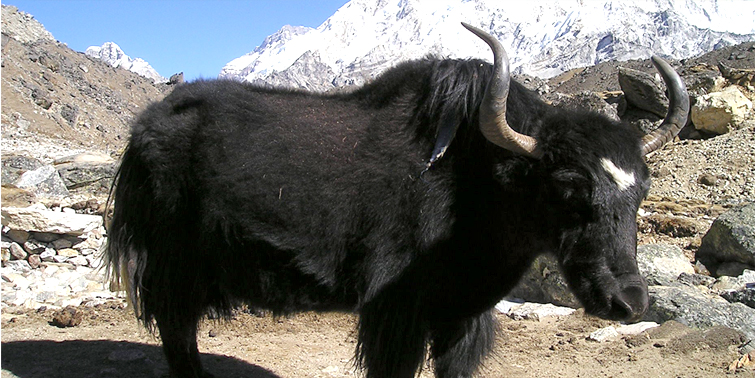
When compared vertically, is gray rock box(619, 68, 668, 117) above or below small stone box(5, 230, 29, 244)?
above

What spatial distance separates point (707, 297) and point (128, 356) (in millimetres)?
5522

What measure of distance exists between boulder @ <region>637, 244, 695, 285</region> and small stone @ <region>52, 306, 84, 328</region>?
5.90 meters

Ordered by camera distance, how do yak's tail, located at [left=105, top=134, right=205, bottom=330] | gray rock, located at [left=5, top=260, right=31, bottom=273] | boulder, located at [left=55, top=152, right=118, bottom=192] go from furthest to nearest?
boulder, located at [left=55, top=152, right=118, bottom=192], gray rock, located at [left=5, top=260, right=31, bottom=273], yak's tail, located at [left=105, top=134, right=205, bottom=330]

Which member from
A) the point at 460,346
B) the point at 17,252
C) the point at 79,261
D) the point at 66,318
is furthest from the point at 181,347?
the point at 17,252

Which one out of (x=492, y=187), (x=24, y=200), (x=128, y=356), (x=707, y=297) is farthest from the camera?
(x=24, y=200)

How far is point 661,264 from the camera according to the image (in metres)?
7.32

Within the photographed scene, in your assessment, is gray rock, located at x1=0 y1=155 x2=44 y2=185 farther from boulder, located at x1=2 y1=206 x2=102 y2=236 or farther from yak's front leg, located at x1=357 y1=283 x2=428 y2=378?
yak's front leg, located at x1=357 y1=283 x2=428 y2=378

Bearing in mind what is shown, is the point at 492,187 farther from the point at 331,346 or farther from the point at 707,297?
the point at 707,297

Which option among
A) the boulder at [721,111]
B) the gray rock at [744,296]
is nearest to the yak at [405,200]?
the gray rock at [744,296]

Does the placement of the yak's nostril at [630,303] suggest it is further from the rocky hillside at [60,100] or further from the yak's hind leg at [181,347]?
the rocky hillside at [60,100]

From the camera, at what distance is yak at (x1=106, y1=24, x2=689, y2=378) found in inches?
116

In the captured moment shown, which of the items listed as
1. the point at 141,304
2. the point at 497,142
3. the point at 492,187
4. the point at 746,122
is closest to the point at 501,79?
the point at 497,142

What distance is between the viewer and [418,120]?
3.43 meters

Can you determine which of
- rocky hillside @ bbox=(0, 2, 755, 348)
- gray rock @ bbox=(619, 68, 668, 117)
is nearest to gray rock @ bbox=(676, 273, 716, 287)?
rocky hillside @ bbox=(0, 2, 755, 348)
